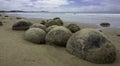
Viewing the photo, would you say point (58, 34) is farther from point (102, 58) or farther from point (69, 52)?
point (102, 58)

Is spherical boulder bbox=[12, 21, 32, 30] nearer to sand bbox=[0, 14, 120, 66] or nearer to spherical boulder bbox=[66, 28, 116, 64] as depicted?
sand bbox=[0, 14, 120, 66]

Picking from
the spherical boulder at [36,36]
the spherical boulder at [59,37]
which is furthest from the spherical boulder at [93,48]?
the spherical boulder at [36,36]

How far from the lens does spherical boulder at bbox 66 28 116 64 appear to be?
477 cm

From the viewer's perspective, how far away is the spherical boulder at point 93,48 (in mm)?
4773

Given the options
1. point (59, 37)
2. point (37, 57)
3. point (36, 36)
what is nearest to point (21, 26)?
point (36, 36)

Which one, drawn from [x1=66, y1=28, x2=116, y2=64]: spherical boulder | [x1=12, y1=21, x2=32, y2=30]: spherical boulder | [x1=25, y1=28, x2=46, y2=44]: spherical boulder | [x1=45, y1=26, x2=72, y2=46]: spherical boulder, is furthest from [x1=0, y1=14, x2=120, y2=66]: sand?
[x1=12, y1=21, x2=32, y2=30]: spherical boulder

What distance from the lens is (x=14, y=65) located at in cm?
→ 417

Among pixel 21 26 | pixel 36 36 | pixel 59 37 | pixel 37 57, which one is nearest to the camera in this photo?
pixel 37 57

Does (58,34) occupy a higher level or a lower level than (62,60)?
higher

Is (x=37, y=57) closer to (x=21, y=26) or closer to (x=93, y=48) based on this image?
(x=93, y=48)

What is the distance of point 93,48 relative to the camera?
483 cm

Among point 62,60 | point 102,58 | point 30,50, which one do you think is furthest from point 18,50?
point 102,58

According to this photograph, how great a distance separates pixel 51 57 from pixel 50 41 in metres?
1.26

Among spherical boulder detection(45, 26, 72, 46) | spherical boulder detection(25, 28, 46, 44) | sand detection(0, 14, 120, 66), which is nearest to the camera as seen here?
sand detection(0, 14, 120, 66)
